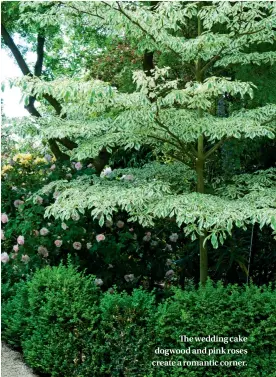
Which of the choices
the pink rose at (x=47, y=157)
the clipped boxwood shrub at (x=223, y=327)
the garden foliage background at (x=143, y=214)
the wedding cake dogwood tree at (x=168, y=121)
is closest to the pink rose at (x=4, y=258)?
the garden foliage background at (x=143, y=214)

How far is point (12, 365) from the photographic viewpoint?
15.3 feet

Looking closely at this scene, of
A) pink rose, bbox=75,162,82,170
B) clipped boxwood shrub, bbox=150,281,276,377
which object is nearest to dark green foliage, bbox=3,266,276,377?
clipped boxwood shrub, bbox=150,281,276,377

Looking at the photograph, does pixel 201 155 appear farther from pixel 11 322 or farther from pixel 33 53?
pixel 33 53

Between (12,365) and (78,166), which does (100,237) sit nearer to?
(78,166)

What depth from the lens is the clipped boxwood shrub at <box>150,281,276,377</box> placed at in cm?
382

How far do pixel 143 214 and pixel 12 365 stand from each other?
5.29 ft

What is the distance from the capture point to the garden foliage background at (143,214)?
154 inches

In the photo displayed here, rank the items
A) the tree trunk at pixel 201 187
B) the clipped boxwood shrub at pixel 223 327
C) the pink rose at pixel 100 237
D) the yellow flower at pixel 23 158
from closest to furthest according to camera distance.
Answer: the clipped boxwood shrub at pixel 223 327 → the tree trunk at pixel 201 187 → the pink rose at pixel 100 237 → the yellow flower at pixel 23 158

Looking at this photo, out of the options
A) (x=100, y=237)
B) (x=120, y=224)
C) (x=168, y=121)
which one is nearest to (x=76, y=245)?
(x=100, y=237)

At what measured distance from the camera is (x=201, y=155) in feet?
15.8

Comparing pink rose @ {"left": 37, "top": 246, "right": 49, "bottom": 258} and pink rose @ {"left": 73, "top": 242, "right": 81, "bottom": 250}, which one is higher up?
pink rose @ {"left": 73, "top": 242, "right": 81, "bottom": 250}

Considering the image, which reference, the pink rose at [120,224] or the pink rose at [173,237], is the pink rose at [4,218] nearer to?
the pink rose at [120,224]

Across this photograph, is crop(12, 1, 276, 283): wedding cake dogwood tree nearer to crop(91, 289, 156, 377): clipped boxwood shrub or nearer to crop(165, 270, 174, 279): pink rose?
crop(91, 289, 156, 377): clipped boxwood shrub

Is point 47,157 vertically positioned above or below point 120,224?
above
